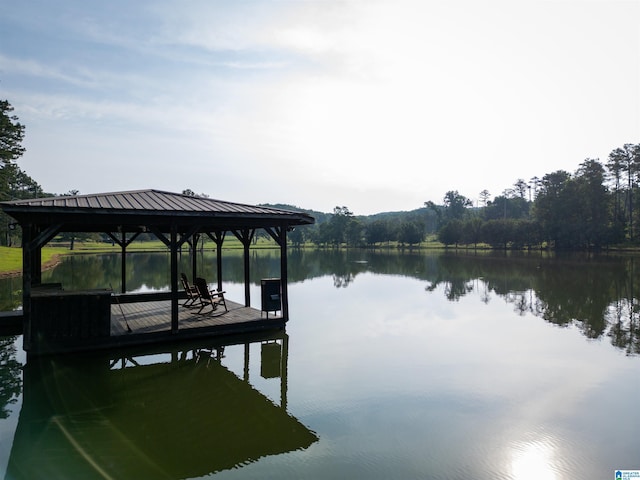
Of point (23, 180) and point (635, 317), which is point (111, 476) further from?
point (23, 180)

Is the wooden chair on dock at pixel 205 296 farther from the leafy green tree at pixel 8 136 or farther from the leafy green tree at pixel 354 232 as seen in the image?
the leafy green tree at pixel 354 232

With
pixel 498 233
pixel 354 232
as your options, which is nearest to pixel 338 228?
pixel 354 232

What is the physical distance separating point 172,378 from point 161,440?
246 centimetres

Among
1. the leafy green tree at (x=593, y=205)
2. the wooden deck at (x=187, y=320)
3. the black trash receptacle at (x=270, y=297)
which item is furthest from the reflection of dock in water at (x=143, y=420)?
the leafy green tree at (x=593, y=205)

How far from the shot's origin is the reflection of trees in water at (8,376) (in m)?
6.20

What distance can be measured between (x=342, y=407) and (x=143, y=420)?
2672mm

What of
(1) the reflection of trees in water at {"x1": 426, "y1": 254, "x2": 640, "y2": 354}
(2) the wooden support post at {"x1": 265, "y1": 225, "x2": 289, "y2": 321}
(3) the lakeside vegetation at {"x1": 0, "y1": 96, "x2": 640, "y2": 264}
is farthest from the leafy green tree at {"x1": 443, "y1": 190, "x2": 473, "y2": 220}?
(2) the wooden support post at {"x1": 265, "y1": 225, "x2": 289, "y2": 321}

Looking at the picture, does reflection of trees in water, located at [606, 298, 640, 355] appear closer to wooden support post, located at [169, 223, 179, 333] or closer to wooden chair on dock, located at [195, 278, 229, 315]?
wooden chair on dock, located at [195, 278, 229, 315]

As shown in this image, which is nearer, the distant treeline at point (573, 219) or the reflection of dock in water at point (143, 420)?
the reflection of dock in water at point (143, 420)

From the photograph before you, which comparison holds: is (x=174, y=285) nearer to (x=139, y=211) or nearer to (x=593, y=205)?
(x=139, y=211)

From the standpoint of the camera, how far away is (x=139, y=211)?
342 inches

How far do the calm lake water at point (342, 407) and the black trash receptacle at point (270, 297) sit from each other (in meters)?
0.81

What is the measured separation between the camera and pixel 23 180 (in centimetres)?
6369

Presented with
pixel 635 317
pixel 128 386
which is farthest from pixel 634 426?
pixel 635 317
